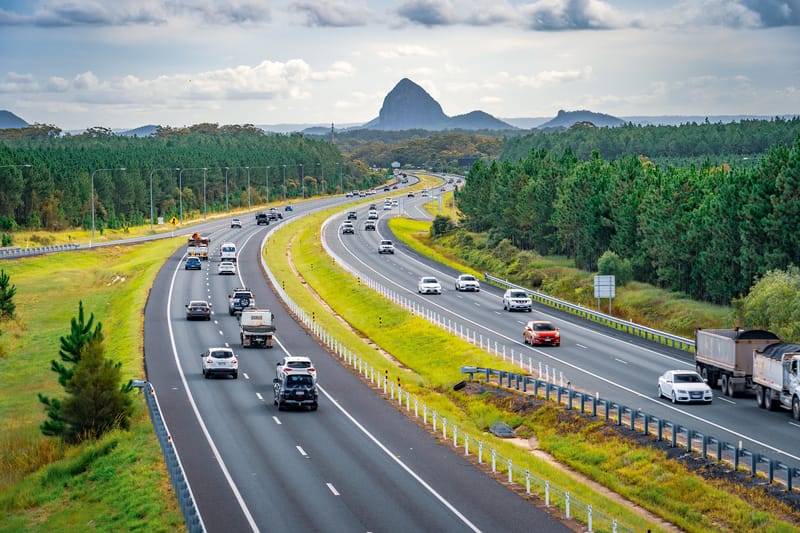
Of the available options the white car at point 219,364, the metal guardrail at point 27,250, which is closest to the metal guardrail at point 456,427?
the white car at point 219,364

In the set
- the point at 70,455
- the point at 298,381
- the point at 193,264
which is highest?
the point at 298,381

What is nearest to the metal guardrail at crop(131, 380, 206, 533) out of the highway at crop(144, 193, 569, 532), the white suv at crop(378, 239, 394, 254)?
the highway at crop(144, 193, 569, 532)

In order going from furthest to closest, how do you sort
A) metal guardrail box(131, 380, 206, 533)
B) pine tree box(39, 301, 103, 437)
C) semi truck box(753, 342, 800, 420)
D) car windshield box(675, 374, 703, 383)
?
car windshield box(675, 374, 703, 383) → pine tree box(39, 301, 103, 437) → semi truck box(753, 342, 800, 420) → metal guardrail box(131, 380, 206, 533)

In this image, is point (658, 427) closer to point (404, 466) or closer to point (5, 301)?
point (404, 466)

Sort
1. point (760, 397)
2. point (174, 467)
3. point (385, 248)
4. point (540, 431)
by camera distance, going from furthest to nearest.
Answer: point (385, 248) → point (540, 431) → point (760, 397) → point (174, 467)

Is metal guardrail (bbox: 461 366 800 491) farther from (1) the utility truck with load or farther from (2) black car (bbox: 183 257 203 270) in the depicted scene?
(2) black car (bbox: 183 257 203 270)

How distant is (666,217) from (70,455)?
2546 inches

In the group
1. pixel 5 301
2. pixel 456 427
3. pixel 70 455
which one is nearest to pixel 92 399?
pixel 70 455

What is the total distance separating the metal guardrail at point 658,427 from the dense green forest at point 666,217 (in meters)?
29.4

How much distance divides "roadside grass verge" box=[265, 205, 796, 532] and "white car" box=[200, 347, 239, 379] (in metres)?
7.85

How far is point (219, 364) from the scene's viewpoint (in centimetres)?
5816

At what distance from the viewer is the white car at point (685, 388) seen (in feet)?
161

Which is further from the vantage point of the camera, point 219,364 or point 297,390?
point 219,364

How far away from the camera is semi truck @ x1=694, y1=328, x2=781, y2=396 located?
49.9 metres
